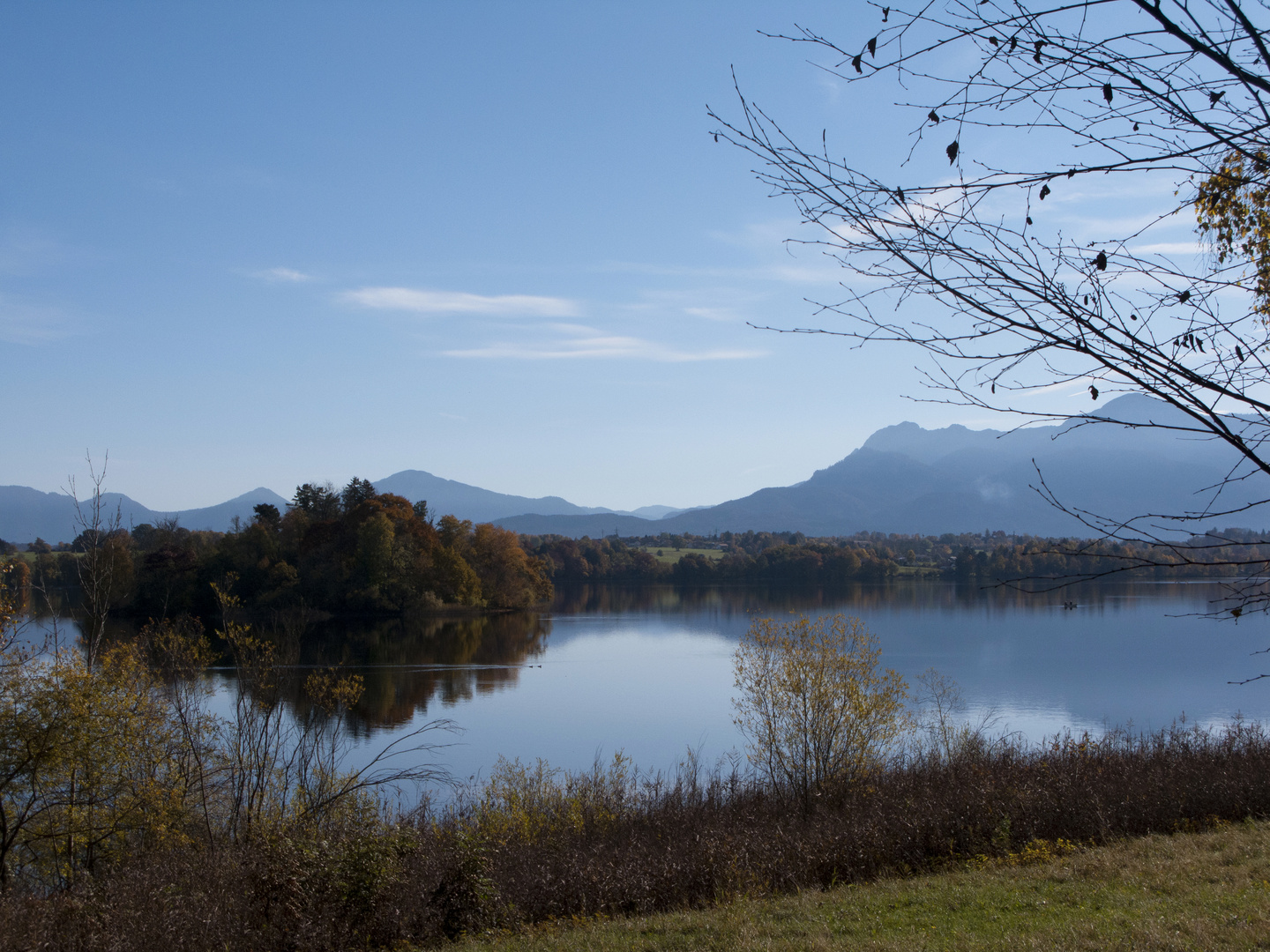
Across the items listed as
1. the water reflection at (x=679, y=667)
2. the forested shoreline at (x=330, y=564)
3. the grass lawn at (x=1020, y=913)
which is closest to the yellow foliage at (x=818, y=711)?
the water reflection at (x=679, y=667)

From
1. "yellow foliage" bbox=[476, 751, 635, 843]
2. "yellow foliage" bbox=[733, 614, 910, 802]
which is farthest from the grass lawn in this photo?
"yellow foliage" bbox=[733, 614, 910, 802]

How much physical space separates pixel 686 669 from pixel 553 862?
29.7 metres

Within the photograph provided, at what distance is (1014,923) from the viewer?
6.34 metres

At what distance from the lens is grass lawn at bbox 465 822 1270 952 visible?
571cm

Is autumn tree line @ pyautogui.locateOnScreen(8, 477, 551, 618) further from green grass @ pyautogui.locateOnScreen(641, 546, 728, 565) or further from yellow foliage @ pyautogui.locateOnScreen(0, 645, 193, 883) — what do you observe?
green grass @ pyautogui.locateOnScreen(641, 546, 728, 565)

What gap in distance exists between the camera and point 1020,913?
21.8ft

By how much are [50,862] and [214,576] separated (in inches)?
1802

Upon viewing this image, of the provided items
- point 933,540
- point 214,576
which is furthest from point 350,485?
point 933,540

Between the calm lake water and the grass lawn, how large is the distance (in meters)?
8.58

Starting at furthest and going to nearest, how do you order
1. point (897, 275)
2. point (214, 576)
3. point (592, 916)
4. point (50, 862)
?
point (214, 576) → point (50, 862) → point (592, 916) → point (897, 275)

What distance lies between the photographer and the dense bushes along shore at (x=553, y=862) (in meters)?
8.49

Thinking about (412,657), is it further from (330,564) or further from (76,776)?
(76,776)

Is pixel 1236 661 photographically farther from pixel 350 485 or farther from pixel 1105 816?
pixel 350 485

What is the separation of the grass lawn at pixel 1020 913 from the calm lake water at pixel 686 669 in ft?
28.2
